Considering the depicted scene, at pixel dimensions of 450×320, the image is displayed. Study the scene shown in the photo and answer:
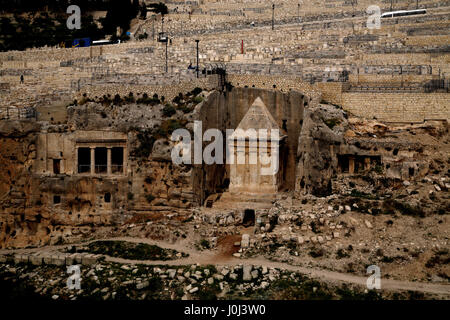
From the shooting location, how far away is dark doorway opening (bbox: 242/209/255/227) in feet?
87.8

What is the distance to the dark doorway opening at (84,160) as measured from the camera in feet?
96.1

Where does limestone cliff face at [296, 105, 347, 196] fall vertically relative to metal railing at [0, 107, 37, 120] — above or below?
below

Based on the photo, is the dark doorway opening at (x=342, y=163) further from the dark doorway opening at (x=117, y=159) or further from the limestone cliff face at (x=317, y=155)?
the dark doorway opening at (x=117, y=159)

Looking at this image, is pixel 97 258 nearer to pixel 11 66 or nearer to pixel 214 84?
pixel 214 84

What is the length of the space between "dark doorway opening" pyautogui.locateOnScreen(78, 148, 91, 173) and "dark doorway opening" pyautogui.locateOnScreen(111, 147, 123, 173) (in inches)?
44.5

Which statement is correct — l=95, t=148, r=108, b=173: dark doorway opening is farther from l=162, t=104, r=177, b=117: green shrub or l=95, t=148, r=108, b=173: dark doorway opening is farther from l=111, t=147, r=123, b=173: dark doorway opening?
l=162, t=104, r=177, b=117: green shrub

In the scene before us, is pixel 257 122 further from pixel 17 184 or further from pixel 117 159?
pixel 17 184

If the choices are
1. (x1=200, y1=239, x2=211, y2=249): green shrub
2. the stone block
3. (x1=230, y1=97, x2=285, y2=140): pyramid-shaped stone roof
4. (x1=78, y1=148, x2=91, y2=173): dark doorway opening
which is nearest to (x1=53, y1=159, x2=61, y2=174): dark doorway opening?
(x1=78, y1=148, x2=91, y2=173): dark doorway opening

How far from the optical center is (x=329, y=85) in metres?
29.3

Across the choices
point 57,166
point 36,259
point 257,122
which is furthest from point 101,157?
point 257,122

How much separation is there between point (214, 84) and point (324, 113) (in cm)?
526

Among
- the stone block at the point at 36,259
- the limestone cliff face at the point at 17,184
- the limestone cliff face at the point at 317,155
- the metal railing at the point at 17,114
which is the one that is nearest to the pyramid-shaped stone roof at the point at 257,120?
the limestone cliff face at the point at 317,155

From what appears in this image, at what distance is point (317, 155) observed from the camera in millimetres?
26875

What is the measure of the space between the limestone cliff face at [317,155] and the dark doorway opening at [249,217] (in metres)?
2.19
